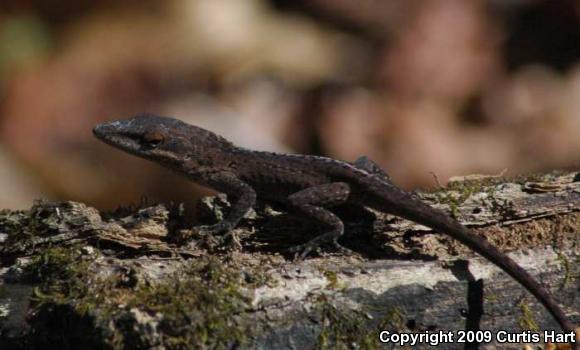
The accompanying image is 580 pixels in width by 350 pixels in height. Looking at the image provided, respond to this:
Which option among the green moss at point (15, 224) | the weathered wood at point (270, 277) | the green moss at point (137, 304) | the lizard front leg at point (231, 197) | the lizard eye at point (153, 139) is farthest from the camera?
the lizard eye at point (153, 139)

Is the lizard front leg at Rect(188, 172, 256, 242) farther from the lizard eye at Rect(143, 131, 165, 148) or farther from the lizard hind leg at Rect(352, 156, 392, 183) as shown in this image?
the lizard hind leg at Rect(352, 156, 392, 183)

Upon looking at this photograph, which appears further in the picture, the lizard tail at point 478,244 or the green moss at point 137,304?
the lizard tail at point 478,244

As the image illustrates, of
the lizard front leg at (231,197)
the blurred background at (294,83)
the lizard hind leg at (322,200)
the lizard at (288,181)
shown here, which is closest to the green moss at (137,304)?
the lizard front leg at (231,197)

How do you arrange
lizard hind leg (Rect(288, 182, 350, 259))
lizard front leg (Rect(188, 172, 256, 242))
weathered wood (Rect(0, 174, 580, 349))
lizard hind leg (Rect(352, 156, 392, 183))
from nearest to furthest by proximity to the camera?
1. weathered wood (Rect(0, 174, 580, 349))
2. lizard front leg (Rect(188, 172, 256, 242))
3. lizard hind leg (Rect(288, 182, 350, 259))
4. lizard hind leg (Rect(352, 156, 392, 183))

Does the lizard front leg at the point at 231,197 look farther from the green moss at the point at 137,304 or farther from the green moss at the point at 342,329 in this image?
the green moss at the point at 342,329

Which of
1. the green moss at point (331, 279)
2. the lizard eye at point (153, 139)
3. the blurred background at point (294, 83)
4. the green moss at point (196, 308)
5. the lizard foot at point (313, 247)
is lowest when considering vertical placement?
the green moss at point (196, 308)

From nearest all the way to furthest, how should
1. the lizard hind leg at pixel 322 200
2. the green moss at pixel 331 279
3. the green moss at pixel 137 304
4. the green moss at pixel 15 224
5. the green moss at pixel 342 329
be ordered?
1. the green moss at pixel 137 304
2. the green moss at pixel 342 329
3. the green moss at pixel 331 279
4. the green moss at pixel 15 224
5. the lizard hind leg at pixel 322 200

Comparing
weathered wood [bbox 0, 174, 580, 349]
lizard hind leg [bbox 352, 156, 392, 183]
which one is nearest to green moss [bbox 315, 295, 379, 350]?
weathered wood [bbox 0, 174, 580, 349]

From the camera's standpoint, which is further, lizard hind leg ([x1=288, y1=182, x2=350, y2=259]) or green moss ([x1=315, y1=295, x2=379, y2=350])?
lizard hind leg ([x1=288, y1=182, x2=350, y2=259])
